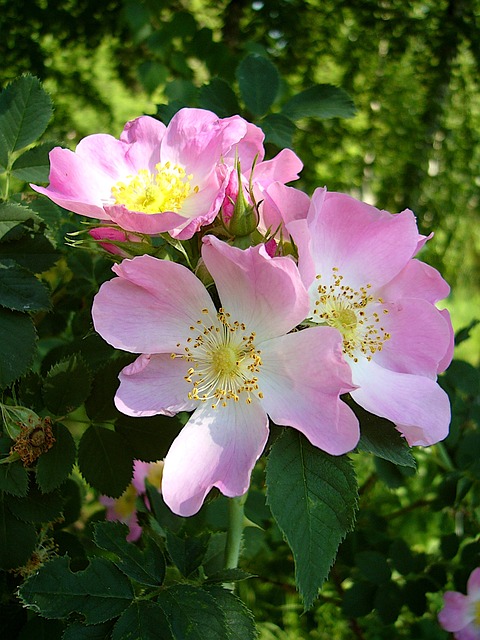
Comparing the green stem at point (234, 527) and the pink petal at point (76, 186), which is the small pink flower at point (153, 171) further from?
the green stem at point (234, 527)

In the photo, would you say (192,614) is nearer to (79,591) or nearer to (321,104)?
(79,591)

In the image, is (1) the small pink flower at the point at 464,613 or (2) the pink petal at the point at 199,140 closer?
(2) the pink petal at the point at 199,140

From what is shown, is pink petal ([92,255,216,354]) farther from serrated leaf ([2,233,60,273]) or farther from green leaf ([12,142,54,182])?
green leaf ([12,142,54,182])

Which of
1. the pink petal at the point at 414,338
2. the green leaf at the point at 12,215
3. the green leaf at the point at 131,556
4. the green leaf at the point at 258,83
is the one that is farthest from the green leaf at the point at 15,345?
the green leaf at the point at 258,83

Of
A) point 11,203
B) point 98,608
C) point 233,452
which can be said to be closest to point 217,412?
point 233,452

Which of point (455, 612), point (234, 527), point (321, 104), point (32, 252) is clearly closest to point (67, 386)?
point (32, 252)

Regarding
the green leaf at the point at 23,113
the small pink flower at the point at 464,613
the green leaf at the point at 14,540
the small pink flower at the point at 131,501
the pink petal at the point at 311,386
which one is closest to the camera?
the pink petal at the point at 311,386
